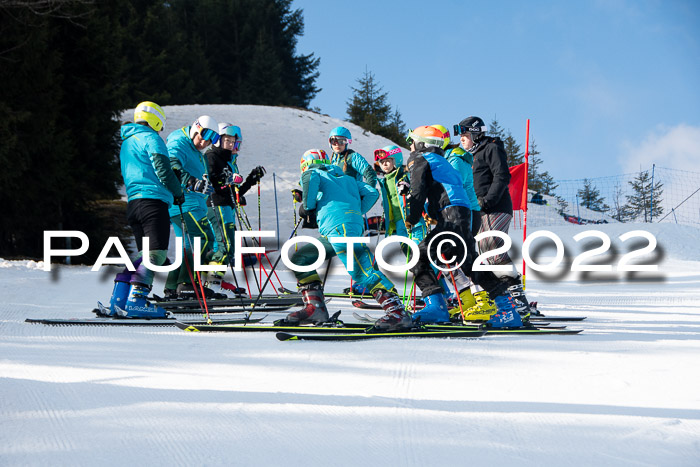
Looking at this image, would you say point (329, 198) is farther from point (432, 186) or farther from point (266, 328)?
point (266, 328)

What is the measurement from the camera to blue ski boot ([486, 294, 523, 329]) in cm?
516

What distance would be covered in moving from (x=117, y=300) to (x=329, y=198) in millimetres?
2299

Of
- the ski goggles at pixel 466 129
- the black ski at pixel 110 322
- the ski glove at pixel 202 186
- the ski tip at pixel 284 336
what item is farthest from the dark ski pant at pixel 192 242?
the ski goggles at pixel 466 129

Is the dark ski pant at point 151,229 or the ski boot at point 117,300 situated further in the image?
the ski boot at point 117,300

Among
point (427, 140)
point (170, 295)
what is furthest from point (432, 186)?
point (170, 295)

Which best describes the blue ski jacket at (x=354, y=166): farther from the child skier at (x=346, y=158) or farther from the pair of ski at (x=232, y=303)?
the pair of ski at (x=232, y=303)

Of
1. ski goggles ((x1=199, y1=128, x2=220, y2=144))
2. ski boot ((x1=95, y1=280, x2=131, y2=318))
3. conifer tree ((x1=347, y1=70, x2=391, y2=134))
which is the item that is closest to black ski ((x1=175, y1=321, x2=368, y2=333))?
ski boot ((x1=95, y1=280, x2=131, y2=318))

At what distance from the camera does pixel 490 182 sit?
5.87m

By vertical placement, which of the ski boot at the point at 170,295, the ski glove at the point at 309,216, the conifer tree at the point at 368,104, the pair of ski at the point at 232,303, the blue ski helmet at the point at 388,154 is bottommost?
the pair of ski at the point at 232,303

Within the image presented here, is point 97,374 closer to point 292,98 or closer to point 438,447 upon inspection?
point 438,447

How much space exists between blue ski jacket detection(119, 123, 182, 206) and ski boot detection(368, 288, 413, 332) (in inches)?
84.8

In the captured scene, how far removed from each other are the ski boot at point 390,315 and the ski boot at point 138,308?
6.83 ft

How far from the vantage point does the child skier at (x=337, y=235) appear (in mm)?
4734

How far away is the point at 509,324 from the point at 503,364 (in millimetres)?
1399
